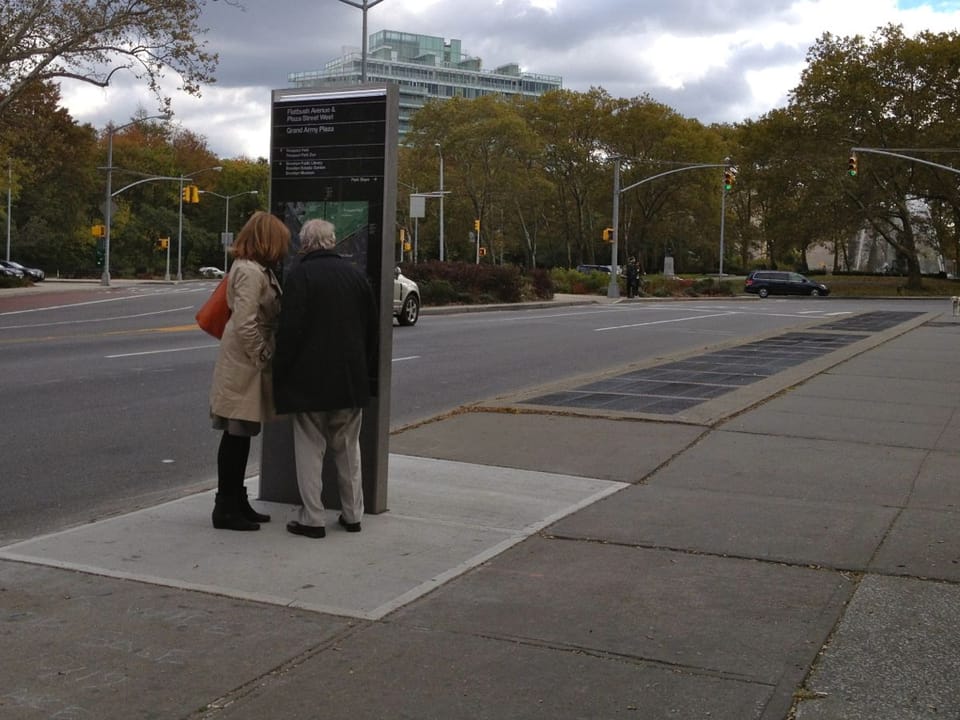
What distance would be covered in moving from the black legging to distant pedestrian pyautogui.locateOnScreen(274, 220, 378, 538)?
1.01 ft

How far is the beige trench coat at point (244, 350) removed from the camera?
6.14 meters

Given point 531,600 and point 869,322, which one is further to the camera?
point 869,322

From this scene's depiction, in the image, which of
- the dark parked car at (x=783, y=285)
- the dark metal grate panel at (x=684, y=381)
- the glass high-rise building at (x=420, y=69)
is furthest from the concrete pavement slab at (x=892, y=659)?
the glass high-rise building at (x=420, y=69)

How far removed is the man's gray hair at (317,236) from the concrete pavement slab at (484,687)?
2381 mm

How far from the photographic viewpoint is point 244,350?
6156 millimetres

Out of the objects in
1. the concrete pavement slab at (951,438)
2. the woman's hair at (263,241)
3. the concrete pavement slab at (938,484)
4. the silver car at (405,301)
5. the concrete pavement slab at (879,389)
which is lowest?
the concrete pavement slab at (938,484)

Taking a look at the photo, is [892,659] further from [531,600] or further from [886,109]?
[886,109]

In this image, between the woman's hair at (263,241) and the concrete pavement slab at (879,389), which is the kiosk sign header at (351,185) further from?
the concrete pavement slab at (879,389)

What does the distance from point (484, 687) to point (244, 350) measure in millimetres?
2676

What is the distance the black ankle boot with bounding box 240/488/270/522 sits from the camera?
6431 millimetres

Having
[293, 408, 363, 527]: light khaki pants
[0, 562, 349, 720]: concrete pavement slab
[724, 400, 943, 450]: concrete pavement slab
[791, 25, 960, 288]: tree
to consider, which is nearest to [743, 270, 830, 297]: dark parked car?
[791, 25, 960, 288]: tree

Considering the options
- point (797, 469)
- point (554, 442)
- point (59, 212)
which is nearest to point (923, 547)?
point (797, 469)

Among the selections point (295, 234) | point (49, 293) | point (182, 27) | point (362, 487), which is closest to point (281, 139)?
point (295, 234)

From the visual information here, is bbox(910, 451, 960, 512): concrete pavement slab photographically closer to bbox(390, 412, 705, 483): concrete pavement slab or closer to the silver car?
bbox(390, 412, 705, 483): concrete pavement slab
